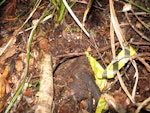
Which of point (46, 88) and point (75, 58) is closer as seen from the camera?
point (46, 88)

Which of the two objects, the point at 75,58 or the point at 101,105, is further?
the point at 75,58

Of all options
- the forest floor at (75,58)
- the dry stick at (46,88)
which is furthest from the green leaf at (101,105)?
the dry stick at (46,88)

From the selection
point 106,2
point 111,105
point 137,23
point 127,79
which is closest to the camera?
point 111,105

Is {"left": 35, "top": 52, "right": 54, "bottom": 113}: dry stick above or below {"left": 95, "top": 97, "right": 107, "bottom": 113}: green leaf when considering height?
above

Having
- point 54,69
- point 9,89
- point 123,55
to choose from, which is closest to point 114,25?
point 123,55

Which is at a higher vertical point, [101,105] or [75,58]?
[75,58]

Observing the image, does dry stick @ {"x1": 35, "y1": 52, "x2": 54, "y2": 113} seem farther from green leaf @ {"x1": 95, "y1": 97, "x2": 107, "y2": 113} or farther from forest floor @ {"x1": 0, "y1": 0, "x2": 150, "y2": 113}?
green leaf @ {"x1": 95, "y1": 97, "x2": 107, "y2": 113}

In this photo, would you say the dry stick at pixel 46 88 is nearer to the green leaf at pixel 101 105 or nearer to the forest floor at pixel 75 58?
the forest floor at pixel 75 58

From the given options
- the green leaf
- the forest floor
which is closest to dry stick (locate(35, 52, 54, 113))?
the forest floor

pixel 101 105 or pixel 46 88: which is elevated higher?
pixel 46 88

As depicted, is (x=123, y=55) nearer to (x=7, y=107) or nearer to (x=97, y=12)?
(x=97, y=12)

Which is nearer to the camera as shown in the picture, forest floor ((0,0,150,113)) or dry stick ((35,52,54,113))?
dry stick ((35,52,54,113))
